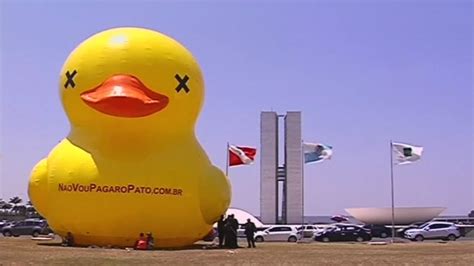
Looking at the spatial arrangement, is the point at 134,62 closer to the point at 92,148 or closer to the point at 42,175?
the point at 92,148

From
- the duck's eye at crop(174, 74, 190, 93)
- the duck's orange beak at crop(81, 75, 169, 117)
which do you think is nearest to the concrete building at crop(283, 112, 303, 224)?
the duck's eye at crop(174, 74, 190, 93)

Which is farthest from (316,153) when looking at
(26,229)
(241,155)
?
(26,229)

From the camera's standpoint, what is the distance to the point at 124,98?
22.8 metres

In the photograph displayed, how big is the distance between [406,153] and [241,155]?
397 inches

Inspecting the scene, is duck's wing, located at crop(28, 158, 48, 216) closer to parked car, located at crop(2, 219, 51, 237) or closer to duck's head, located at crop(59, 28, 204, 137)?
duck's head, located at crop(59, 28, 204, 137)

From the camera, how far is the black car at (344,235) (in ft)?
147

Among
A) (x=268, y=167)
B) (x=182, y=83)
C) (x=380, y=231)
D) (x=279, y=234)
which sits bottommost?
(x=279, y=234)

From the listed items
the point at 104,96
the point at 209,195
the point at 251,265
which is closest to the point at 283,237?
the point at 209,195

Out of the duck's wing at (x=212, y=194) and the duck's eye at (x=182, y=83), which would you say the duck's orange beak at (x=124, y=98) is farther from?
the duck's wing at (x=212, y=194)

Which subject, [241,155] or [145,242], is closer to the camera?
[145,242]

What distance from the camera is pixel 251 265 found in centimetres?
1817

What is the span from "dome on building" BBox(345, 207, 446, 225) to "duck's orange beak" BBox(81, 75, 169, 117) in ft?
170

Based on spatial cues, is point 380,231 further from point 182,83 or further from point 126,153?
point 126,153

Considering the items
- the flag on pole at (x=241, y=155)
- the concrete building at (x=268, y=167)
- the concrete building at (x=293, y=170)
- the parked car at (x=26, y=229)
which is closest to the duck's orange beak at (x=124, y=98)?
the flag on pole at (x=241, y=155)
